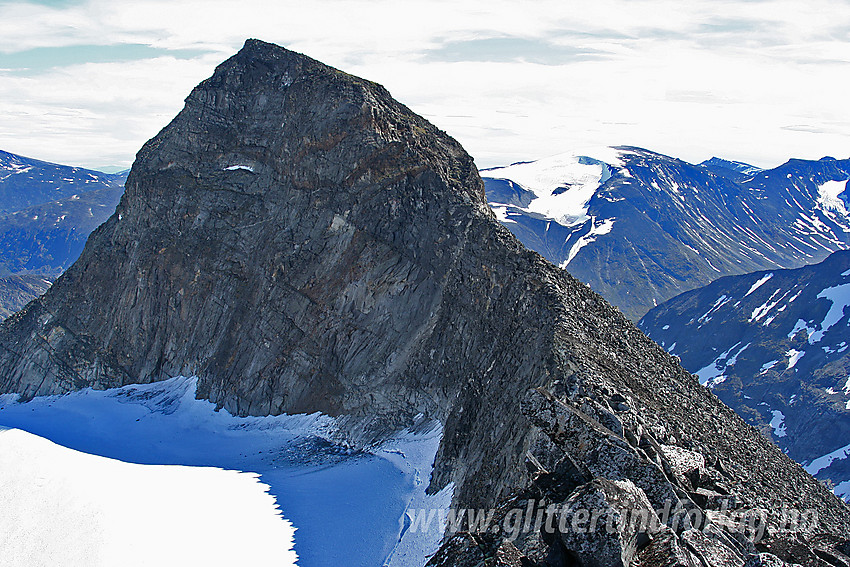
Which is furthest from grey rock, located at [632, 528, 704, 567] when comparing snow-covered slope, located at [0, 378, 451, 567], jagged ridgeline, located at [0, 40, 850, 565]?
snow-covered slope, located at [0, 378, 451, 567]

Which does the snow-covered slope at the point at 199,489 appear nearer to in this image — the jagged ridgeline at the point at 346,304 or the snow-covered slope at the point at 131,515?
the snow-covered slope at the point at 131,515

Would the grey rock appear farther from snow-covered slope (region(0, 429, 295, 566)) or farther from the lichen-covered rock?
snow-covered slope (region(0, 429, 295, 566))

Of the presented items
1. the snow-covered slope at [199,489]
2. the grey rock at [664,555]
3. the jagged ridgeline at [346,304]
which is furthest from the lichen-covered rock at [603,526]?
the snow-covered slope at [199,489]

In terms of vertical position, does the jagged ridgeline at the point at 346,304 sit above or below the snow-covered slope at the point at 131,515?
above

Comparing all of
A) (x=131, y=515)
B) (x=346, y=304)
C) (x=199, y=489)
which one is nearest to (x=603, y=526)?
(x=131, y=515)

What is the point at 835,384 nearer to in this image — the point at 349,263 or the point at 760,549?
the point at 349,263

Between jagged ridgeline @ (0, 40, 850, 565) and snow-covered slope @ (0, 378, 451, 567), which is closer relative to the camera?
jagged ridgeline @ (0, 40, 850, 565)

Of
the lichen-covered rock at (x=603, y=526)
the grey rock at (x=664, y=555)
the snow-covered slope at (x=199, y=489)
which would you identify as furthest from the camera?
the snow-covered slope at (x=199, y=489)
